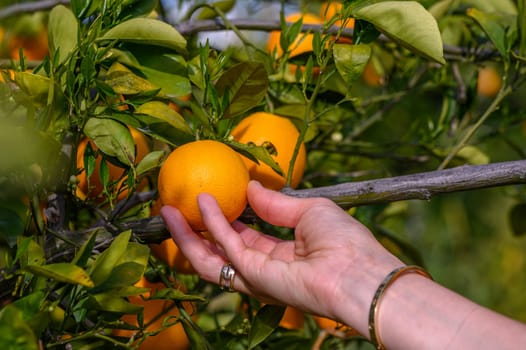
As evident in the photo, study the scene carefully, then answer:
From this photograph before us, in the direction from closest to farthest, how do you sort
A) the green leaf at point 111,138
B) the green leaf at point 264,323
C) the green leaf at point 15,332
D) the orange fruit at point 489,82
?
the green leaf at point 15,332, the green leaf at point 111,138, the green leaf at point 264,323, the orange fruit at point 489,82

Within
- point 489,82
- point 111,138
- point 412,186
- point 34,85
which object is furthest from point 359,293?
point 489,82

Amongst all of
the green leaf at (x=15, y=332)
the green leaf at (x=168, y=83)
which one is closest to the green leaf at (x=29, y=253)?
the green leaf at (x=15, y=332)

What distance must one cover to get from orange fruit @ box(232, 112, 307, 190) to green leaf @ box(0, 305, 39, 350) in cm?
44

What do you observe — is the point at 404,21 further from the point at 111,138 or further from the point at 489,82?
the point at 489,82

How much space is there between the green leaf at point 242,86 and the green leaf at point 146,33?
0.07m

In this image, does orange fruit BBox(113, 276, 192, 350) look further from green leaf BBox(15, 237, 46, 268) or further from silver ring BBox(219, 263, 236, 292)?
green leaf BBox(15, 237, 46, 268)

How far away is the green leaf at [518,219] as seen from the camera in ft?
5.05

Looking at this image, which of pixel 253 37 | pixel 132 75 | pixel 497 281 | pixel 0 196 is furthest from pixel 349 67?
pixel 497 281

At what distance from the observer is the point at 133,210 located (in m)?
1.24

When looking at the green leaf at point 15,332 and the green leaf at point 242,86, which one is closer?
the green leaf at point 15,332

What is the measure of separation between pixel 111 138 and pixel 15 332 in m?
0.29

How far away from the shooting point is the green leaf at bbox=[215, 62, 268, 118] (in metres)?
0.96

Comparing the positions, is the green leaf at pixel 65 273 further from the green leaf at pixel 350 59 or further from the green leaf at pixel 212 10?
the green leaf at pixel 212 10

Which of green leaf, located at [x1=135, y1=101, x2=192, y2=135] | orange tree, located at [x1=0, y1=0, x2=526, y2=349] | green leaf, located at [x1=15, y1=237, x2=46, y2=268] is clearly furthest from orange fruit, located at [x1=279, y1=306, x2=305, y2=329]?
green leaf, located at [x1=15, y1=237, x2=46, y2=268]
